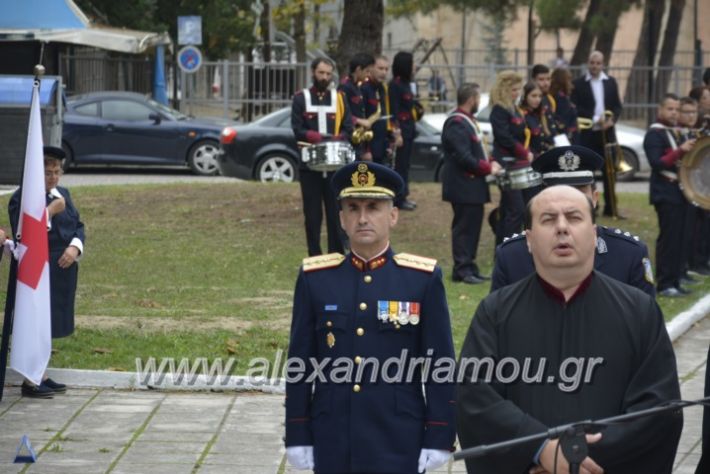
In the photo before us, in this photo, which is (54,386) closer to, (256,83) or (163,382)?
(163,382)

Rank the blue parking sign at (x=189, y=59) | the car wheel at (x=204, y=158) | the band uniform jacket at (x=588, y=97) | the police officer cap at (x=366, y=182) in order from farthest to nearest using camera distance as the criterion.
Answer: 1. the blue parking sign at (x=189, y=59)
2. the car wheel at (x=204, y=158)
3. the band uniform jacket at (x=588, y=97)
4. the police officer cap at (x=366, y=182)

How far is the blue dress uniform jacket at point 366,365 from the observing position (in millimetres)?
5938

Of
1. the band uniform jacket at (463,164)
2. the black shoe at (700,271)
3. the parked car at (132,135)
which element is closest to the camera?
the band uniform jacket at (463,164)

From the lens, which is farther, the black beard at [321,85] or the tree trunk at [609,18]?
the tree trunk at [609,18]

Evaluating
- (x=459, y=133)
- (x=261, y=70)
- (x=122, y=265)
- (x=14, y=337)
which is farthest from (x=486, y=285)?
(x=261, y=70)

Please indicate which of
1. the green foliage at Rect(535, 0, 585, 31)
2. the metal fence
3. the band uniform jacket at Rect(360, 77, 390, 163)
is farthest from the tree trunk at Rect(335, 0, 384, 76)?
the green foliage at Rect(535, 0, 585, 31)

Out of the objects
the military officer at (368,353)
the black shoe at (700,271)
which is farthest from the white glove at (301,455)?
the black shoe at (700,271)

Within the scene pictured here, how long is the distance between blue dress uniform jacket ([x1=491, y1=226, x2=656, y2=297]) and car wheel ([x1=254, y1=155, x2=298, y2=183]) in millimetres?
17837

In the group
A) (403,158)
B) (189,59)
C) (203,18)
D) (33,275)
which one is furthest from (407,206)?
(203,18)

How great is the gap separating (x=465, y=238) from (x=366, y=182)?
849cm

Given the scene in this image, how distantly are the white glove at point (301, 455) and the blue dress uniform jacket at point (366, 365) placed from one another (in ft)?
0.07

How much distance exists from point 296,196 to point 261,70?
616 inches

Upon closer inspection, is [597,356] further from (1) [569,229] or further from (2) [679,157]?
(2) [679,157]

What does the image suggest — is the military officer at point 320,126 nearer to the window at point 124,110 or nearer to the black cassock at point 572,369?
the black cassock at point 572,369
